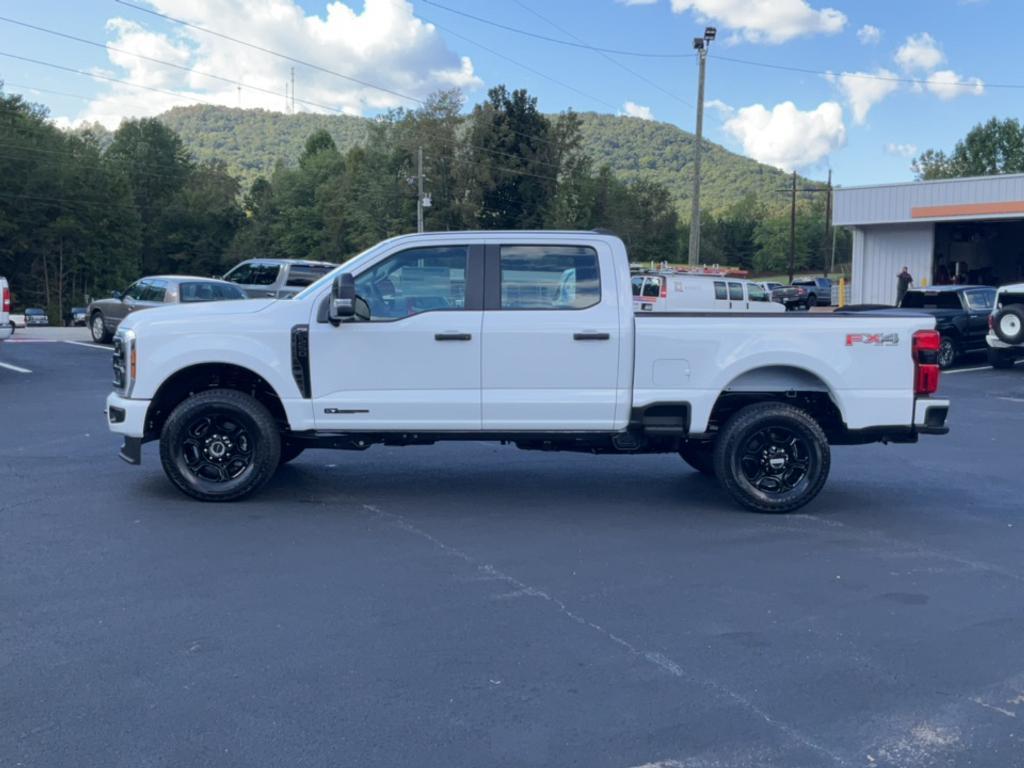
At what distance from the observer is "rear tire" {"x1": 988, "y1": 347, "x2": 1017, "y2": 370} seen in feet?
68.6

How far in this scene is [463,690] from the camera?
4555 mm

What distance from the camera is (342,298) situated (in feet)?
24.9

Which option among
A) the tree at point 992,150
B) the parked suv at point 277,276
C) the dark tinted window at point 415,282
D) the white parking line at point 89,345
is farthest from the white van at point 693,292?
the tree at point 992,150

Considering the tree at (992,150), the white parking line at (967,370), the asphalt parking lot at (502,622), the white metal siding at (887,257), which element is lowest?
the asphalt parking lot at (502,622)

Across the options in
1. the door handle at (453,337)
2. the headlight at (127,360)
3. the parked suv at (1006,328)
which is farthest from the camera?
the parked suv at (1006,328)

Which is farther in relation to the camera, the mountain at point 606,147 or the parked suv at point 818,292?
the mountain at point 606,147

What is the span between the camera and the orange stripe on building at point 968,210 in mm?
34688

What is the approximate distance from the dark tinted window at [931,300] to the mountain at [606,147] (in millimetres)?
57962

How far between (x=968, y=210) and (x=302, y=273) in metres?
23.2

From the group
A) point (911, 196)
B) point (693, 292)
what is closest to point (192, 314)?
point (693, 292)

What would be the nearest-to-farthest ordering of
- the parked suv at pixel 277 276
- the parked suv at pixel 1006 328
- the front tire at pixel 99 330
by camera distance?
the parked suv at pixel 1006 328, the front tire at pixel 99 330, the parked suv at pixel 277 276

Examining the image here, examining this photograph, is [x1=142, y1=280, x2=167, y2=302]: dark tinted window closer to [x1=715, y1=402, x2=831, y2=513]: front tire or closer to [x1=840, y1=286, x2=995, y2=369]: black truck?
[x1=840, y1=286, x2=995, y2=369]: black truck

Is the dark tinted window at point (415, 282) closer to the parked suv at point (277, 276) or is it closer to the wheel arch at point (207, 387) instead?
the wheel arch at point (207, 387)

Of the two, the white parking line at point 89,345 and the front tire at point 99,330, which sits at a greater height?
the front tire at point 99,330
